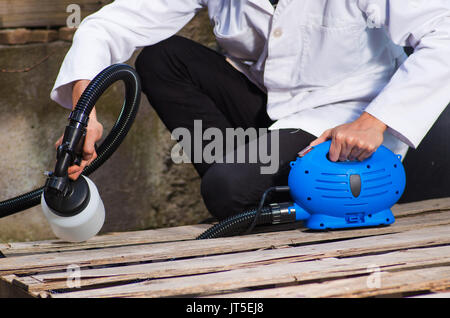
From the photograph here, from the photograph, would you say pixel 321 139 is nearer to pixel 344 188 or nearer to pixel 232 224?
pixel 344 188

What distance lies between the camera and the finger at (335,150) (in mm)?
1299

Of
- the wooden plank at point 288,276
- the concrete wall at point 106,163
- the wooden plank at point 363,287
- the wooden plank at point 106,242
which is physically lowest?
the concrete wall at point 106,163

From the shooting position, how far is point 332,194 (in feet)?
4.36

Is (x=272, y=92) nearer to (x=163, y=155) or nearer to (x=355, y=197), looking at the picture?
(x=355, y=197)

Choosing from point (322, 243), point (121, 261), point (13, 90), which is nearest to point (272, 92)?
point (322, 243)

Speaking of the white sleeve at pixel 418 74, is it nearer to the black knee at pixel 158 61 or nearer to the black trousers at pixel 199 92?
the black trousers at pixel 199 92

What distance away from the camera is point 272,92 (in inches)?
61.1

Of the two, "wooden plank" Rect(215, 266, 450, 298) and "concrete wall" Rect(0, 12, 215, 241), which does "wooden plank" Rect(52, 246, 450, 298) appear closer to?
"wooden plank" Rect(215, 266, 450, 298)

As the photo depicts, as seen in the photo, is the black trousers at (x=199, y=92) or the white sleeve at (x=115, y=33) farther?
the black trousers at (x=199, y=92)

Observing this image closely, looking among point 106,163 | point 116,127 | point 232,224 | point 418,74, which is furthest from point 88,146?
point 106,163

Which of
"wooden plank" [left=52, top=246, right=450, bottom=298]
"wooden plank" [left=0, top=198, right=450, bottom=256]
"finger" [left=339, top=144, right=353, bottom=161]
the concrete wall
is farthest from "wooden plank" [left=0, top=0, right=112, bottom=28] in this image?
"wooden plank" [left=52, top=246, right=450, bottom=298]

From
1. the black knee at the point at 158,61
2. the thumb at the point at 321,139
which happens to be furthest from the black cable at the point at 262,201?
the black knee at the point at 158,61

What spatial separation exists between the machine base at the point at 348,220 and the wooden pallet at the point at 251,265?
0.06ft
